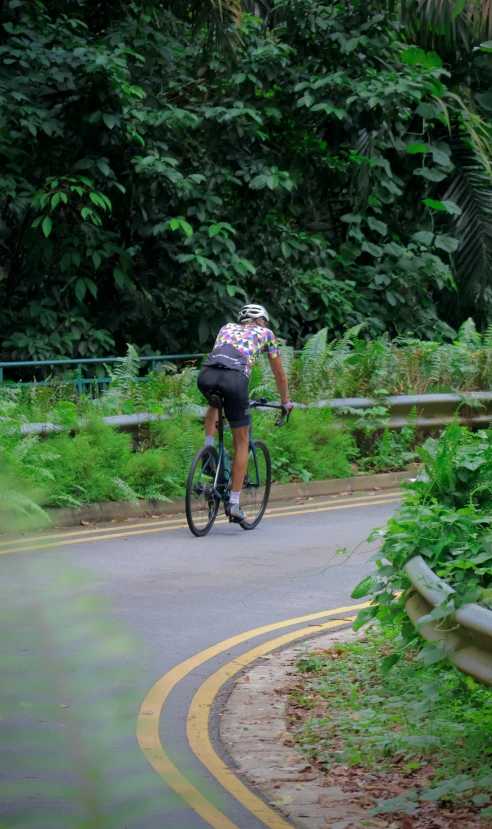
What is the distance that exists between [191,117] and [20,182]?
8.28ft

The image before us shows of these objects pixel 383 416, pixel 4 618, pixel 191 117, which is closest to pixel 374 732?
pixel 4 618

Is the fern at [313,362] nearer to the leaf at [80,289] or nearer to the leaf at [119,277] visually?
the leaf at [119,277]

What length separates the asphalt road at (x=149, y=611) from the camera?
3.86 ft

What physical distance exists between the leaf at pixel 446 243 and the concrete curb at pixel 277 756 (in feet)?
44.3

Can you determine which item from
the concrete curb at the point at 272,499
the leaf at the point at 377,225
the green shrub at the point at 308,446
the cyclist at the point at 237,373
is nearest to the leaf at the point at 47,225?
the green shrub at the point at 308,446

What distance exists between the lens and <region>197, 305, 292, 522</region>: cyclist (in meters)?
10.3

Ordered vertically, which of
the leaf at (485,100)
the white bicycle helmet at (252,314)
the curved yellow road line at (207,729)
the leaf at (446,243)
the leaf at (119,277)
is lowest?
the curved yellow road line at (207,729)

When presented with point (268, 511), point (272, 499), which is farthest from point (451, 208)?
point (268, 511)

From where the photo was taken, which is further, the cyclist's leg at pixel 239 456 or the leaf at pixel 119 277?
the leaf at pixel 119 277

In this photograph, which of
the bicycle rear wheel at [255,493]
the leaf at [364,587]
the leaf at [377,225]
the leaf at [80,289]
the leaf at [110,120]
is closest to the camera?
the leaf at [364,587]

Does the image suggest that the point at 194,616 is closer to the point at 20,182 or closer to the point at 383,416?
the point at 383,416

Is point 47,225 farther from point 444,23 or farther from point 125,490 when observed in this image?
point 444,23

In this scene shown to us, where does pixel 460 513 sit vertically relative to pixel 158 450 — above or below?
above

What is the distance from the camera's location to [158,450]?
12336 mm
